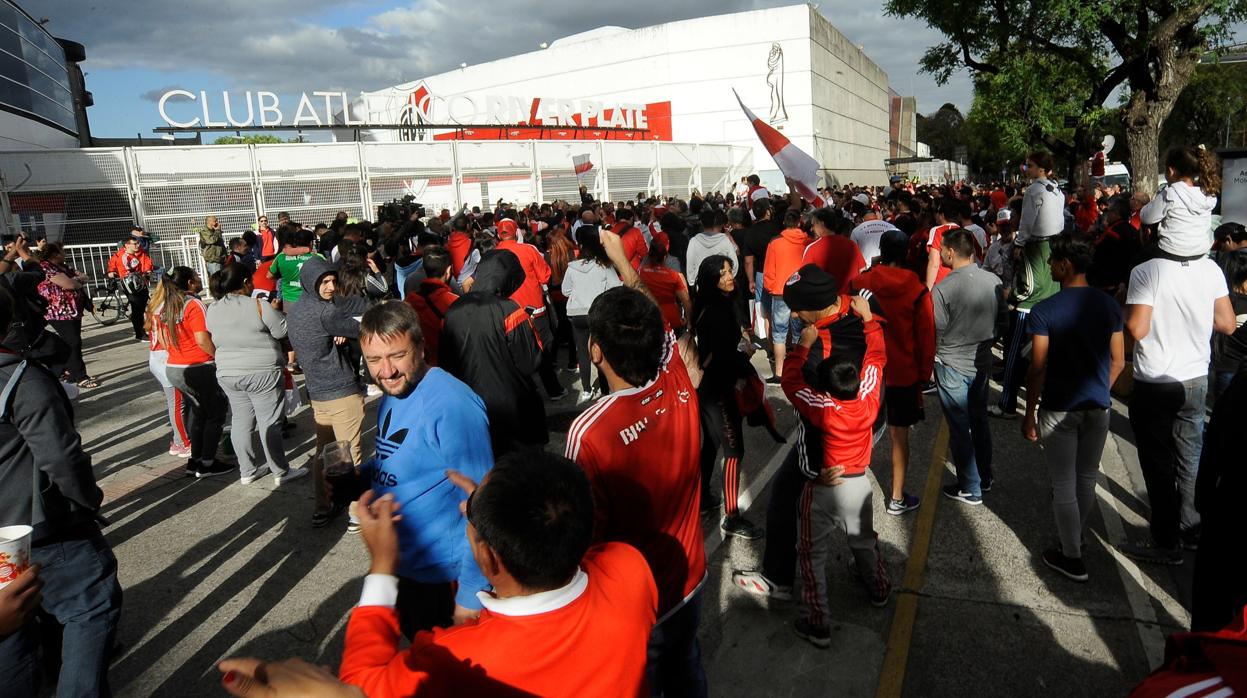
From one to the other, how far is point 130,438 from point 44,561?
19.9 feet

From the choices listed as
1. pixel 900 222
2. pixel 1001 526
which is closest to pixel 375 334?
pixel 1001 526

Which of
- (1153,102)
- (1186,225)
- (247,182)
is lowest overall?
(1186,225)

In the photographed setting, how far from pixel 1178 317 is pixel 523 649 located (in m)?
4.19

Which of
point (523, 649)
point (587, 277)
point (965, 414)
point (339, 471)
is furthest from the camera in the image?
point (587, 277)

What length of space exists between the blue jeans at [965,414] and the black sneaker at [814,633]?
1.94 m

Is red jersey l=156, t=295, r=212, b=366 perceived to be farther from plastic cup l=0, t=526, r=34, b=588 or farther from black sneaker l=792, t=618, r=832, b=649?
black sneaker l=792, t=618, r=832, b=649

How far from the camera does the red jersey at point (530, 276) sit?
7641 mm

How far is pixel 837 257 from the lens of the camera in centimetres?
744

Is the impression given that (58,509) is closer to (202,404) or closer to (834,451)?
(834,451)

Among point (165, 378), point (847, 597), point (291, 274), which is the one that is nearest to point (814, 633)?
point (847, 597)

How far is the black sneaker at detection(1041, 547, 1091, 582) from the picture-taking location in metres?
4.06

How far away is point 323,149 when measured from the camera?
19922 mm

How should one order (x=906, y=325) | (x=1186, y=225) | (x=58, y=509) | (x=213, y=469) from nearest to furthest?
(x=58, y=509)
(x=1186, y=225)
(x=906, y=325)
(x=213, y=469)

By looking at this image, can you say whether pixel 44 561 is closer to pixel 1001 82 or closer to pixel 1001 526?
pixel 1001 526
